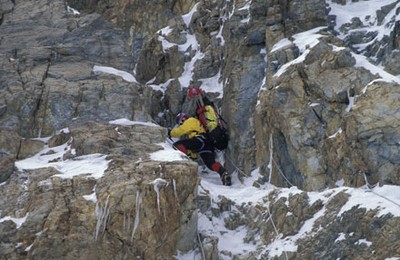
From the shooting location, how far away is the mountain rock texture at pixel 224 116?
1241 cm

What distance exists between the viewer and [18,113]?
1633 cm

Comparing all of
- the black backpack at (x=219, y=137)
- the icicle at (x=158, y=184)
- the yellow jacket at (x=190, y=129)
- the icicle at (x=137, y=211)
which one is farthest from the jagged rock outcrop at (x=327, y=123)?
the icicle at (x=137, y=211)

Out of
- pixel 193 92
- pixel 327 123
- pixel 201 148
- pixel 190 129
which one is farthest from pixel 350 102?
pixel 193 92

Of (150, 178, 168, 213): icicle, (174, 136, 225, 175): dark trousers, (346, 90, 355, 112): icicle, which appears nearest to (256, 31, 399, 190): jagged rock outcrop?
(346, 90, 355, 112): icicle

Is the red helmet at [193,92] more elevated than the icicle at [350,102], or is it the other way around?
the icicle at [350,102]

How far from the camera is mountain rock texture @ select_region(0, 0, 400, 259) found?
1241 centimetres

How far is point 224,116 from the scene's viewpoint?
1795cm

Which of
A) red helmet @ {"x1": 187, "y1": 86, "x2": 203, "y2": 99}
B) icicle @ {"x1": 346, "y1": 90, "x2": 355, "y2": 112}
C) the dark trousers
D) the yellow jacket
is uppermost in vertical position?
icicle @ {"x1": 346, "y1": 90, "x2": 355, "y2": 112}

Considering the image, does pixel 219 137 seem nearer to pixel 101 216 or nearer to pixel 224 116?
pixel 224 116

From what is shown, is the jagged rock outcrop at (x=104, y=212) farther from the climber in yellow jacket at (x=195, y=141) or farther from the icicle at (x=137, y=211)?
the climber in yellow jacket at (x=195, y=141)

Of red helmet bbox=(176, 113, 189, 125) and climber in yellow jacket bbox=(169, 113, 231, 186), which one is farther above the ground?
red helmet bbox=(176, 113, 189, 125)

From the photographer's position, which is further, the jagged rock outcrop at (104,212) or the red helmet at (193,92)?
the red helmet at (193,92)

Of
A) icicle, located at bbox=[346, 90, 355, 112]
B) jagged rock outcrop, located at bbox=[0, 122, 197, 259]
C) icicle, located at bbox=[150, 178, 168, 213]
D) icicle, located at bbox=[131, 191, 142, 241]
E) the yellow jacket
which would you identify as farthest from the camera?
the yellow jacket

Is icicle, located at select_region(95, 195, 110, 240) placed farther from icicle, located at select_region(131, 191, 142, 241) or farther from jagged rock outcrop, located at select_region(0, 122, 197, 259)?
icicle, located at select_region(131, 191, 142, 241)
